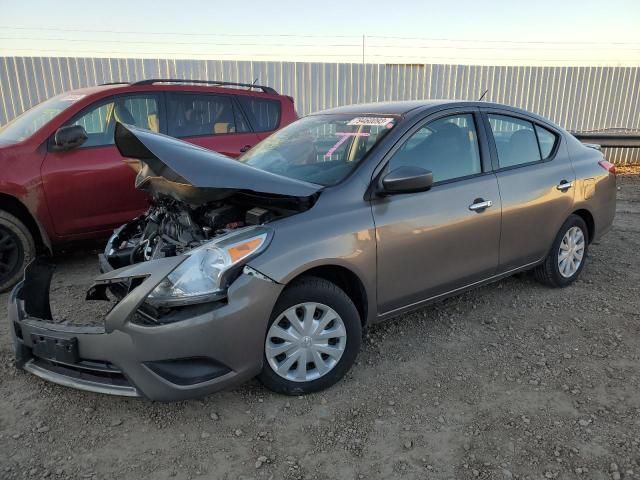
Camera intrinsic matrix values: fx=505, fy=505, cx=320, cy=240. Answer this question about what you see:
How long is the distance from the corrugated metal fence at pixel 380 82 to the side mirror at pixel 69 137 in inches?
249

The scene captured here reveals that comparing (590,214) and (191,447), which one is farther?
(590,214)

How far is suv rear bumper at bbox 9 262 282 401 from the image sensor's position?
2.42m

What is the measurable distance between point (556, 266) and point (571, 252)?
26cm

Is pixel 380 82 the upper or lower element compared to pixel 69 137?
upper

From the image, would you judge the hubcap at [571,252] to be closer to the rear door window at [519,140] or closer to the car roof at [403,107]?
the rear door window at [519,140]

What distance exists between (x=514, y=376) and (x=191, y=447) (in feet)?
6.39

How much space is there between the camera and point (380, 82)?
39.0ft

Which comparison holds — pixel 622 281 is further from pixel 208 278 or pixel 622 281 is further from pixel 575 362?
pixel 208 278

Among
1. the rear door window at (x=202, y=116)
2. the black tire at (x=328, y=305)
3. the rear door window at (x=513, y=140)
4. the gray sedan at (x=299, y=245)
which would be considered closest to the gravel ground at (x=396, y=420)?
the black tire at (x=328, y=305)

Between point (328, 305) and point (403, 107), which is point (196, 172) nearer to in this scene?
point (328, 305)

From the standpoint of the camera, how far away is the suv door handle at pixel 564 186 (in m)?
4.12

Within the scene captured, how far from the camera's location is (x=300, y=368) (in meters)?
2.85

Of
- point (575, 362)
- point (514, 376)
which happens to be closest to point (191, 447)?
point (514, 376)

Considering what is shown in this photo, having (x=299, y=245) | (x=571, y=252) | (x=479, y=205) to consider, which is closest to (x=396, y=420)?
(x=299, y=245)
